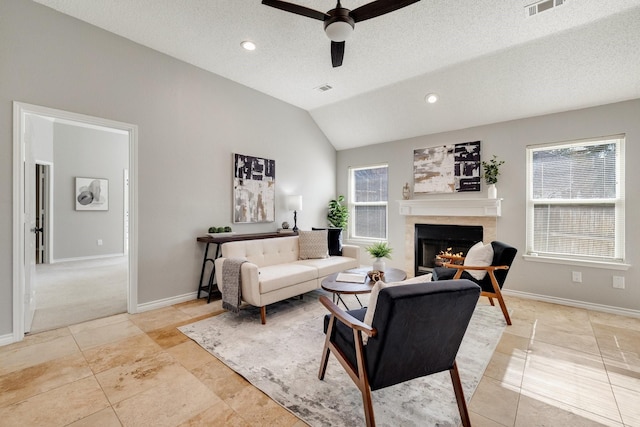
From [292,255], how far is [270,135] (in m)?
2.05

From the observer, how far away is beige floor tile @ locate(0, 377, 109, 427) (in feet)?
5.30

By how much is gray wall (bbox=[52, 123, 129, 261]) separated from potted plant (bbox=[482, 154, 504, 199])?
6873 millimetres

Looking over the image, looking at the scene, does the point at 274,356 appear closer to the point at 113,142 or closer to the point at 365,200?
the point at 365,200

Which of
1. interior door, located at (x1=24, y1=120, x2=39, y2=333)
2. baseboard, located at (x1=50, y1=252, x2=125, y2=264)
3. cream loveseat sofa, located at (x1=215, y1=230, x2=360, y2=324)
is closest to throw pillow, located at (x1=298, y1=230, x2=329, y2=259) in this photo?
cream loveseat sofa, located at (x1=215, y1=230, x2=360, y2=324)

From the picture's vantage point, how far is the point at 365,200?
579 centimetres

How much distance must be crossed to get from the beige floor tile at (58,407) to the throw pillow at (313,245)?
2.74 metres

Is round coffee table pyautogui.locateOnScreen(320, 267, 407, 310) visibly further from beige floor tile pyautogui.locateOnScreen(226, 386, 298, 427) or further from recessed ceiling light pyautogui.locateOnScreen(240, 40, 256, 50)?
recessed ceiling light pyautogui.locateOnScreen(240, 40, 256, 50)

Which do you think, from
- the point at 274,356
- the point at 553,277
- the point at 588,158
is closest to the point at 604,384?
the point at 553,277

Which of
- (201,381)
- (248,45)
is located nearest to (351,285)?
(201,381)

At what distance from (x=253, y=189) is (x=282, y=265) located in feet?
4.44

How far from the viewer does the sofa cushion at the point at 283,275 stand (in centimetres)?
302

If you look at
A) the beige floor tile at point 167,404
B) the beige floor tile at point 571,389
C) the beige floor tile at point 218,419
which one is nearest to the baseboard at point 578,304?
the beige floor tile at point 571,389

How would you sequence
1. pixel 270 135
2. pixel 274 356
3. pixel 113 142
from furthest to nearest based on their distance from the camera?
pixel 113 142, pixel 270 135, pixel 274 356

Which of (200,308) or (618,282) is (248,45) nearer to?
(200,308)
